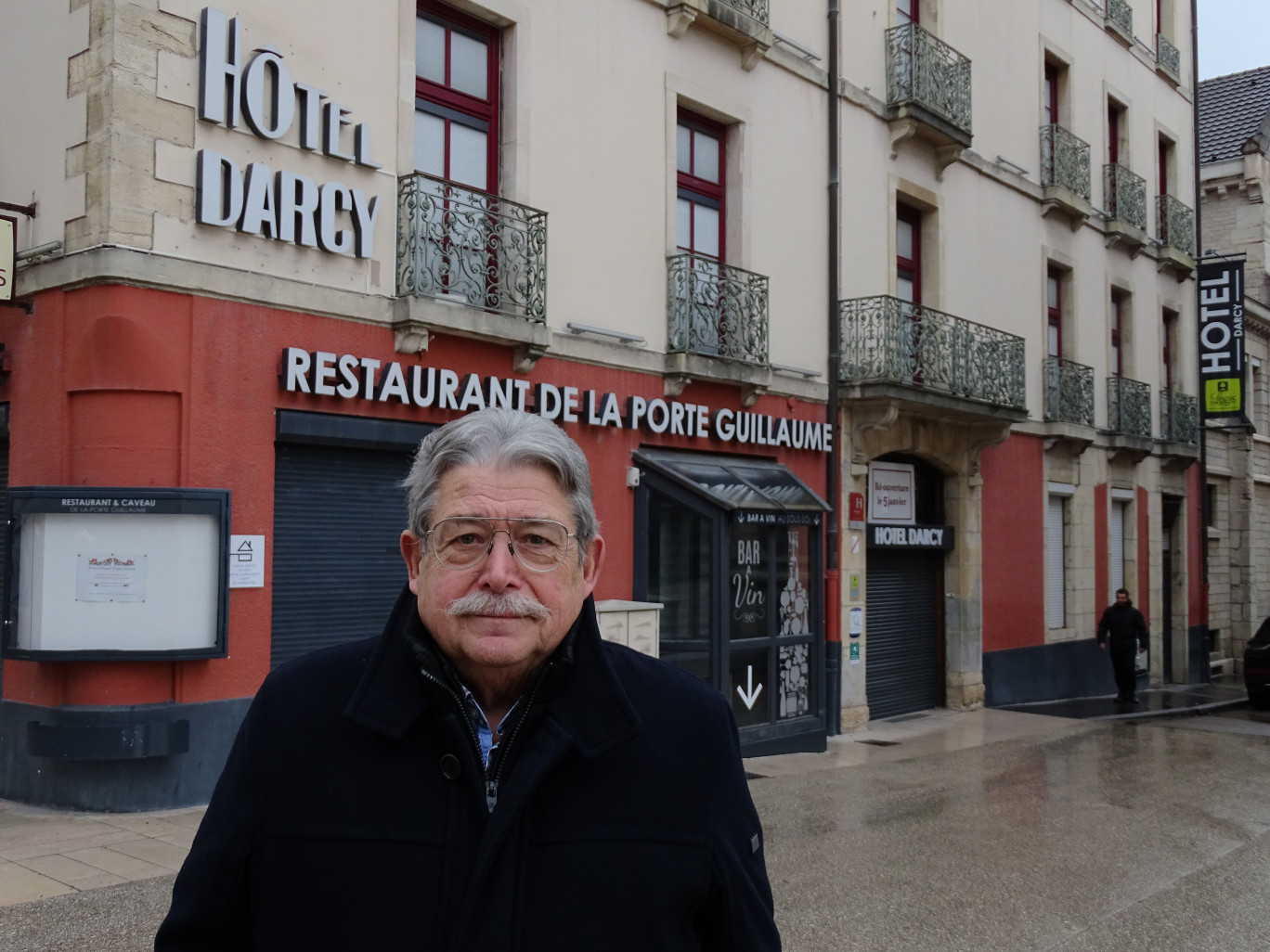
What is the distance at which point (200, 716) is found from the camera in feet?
27.2

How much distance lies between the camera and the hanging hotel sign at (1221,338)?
23.5m

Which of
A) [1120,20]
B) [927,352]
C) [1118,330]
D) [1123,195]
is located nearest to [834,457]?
[927,352]

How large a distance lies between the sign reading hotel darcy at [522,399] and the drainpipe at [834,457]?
505mm

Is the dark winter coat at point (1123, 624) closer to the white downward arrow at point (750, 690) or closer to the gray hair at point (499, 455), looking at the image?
the white downward arrow at point (750, 690)

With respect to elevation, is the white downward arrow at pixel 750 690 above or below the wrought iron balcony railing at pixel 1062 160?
below

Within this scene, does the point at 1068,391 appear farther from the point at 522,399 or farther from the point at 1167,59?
the point at 522,399

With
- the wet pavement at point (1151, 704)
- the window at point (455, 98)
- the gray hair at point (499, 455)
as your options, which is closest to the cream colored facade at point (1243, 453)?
the wet pavement at point (1151, 704)

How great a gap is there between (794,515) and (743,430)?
119cm

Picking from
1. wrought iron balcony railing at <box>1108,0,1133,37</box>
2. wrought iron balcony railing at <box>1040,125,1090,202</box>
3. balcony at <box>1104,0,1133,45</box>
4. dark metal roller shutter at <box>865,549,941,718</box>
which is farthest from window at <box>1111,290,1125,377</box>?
dark metal roller shutter at <box>865,549,941,718</box>

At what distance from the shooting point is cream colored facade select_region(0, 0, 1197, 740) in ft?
27.4

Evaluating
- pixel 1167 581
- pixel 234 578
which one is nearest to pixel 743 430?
pixel 234 578

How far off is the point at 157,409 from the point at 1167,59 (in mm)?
21940

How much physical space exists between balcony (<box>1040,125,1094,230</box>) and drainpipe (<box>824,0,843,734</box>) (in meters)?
6.08

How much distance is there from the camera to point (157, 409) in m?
8.20
